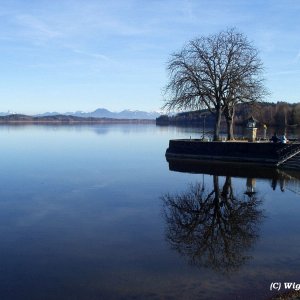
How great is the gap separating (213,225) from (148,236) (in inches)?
159

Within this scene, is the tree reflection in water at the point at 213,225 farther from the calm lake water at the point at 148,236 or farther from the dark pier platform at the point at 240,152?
the dark pier platform at the point at 240,152

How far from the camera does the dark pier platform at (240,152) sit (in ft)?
147

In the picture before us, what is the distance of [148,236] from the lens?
20562 mm

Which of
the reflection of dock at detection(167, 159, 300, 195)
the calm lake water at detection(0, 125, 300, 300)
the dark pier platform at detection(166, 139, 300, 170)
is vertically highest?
the dark pier platform at detection(166, 139, 300, 170)

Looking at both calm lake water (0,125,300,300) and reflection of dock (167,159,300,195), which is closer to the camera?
calm lake water (0,125,300,300)

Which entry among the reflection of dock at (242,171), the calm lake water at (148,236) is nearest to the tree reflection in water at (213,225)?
the calm lake water at (148,236)

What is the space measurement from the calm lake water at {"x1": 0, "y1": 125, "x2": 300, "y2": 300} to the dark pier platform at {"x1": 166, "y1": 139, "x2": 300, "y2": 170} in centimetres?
577

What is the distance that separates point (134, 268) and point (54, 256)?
3782 millimetres

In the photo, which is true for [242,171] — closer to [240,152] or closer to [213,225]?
[240,152]

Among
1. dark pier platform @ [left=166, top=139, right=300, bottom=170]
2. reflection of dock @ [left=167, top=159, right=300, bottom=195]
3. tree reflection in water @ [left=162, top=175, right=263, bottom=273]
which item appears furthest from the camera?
dark pier platform @ [left=166, top=139, right=300, bottom=170]

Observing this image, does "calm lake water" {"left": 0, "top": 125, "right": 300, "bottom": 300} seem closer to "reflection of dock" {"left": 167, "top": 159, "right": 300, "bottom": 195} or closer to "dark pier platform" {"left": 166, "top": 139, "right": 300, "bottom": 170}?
"reflection of dock" {"left": 167, "top": 159, "right": 300, "bottom": 195}

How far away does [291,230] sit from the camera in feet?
70.4

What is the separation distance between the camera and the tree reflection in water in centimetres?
1767

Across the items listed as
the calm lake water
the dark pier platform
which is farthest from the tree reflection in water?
the dark pier platform
